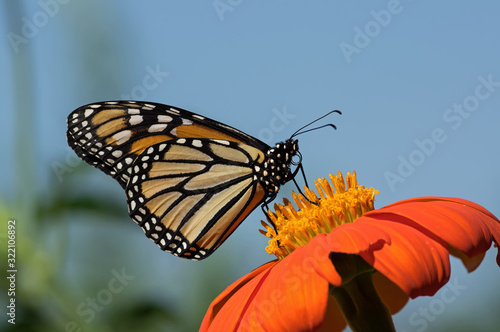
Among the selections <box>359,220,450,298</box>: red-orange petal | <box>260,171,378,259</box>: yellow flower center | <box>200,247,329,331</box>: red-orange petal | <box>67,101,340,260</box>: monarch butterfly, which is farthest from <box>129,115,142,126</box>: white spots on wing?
<box>359,220,450,298</box>: red-orange petal

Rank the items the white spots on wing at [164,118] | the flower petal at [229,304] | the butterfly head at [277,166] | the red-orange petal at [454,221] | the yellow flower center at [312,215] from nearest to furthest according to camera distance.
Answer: the red-orange petal at [454,221]
the flower petal at [229,304]
the yellow flower center at [312,215]
the butterfly head at [277,166]
the white spots on wing at [164,118]

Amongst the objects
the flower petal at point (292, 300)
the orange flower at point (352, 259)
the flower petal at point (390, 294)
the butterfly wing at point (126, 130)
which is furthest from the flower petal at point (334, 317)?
the butterfly wing at point (126, 130)

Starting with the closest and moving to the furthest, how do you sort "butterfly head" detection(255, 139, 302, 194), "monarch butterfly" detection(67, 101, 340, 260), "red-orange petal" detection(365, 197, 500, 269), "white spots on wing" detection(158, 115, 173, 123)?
"red-orange petal" detection(365, 197, 500, 269)
"butterfly head" detection(255, 139, 302, 194)
"monarch butterfly" detection(67, 101, 340, 260)
"white spots on wing" detection(158, 115, 173, 123)

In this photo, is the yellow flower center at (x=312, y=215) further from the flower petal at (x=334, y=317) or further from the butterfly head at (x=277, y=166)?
the butterfly head at (x=277, y=166)

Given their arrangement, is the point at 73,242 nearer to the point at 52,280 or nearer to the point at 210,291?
the point at 52,280

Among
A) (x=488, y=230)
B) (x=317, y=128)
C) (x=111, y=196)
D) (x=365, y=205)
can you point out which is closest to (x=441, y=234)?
(x=488, y=230)

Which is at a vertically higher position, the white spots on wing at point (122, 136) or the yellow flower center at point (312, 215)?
the white spots on wing at point (122, 136)

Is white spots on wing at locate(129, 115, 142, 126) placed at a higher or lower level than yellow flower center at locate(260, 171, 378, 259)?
higher

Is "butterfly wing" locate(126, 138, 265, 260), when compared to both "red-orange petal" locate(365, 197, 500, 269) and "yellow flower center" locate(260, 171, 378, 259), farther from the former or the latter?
"red-orange petal" locate(365, 197, 500, 269)
